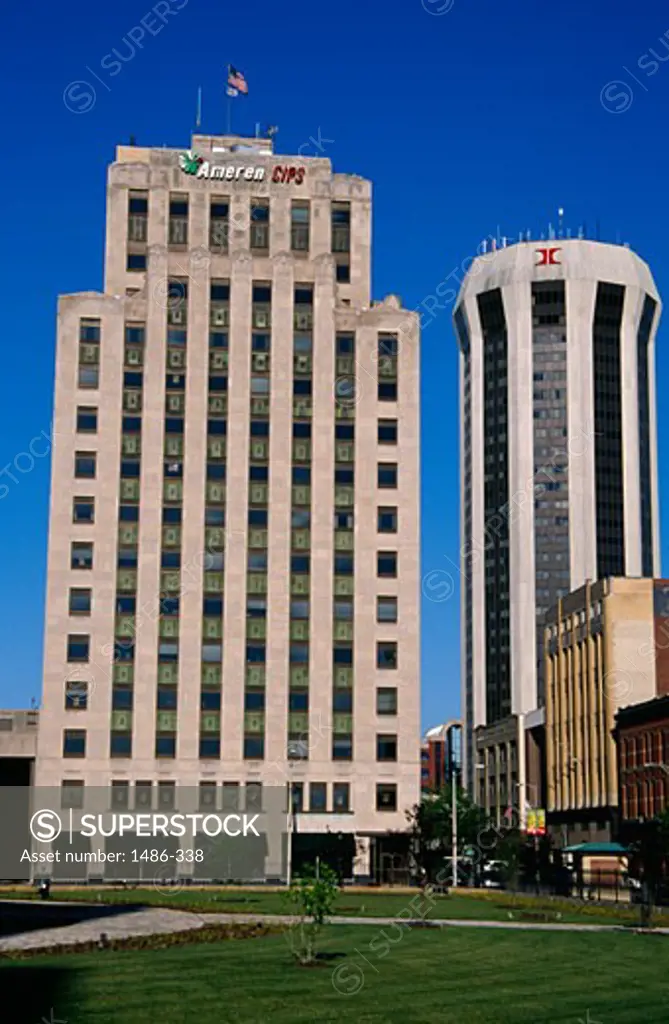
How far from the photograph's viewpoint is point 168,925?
56125mm

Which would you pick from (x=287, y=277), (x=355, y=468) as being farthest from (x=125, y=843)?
(x=287, y=277)

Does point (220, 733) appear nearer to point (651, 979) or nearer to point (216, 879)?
point (216, 879)

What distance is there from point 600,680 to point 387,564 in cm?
3170

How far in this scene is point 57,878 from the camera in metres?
118

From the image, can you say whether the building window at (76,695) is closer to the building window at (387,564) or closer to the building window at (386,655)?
the building window at (386,655)

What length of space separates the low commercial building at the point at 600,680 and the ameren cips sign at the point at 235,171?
2046 inches

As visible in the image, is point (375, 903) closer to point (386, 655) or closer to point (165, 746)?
point (165, 746)

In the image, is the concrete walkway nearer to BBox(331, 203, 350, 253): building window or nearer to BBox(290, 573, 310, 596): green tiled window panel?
BBox(290, 573, 310, 596): green tiled window panel

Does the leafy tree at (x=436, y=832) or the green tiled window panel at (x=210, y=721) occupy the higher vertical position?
the green tiled window panel at (x=210, y=721)

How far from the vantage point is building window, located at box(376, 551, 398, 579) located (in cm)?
12925

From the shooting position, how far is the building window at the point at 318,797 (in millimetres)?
124250

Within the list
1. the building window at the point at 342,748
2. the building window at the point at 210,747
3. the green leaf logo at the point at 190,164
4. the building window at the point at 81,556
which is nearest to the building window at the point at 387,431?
the building window at the point at 342,748

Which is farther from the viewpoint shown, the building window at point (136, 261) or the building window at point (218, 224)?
the building window at point (136, 261)

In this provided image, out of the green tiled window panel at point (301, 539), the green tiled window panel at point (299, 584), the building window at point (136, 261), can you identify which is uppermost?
the building window at point (136, 261)
